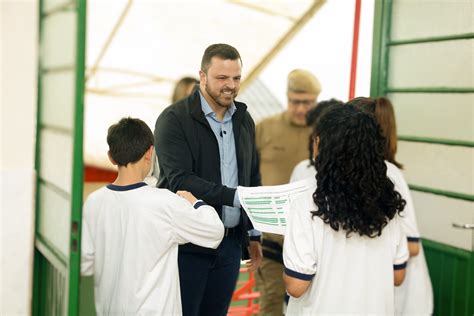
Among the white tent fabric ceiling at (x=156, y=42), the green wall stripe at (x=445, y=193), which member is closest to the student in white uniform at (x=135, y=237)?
the green wall stripe at (x=445, y=193)

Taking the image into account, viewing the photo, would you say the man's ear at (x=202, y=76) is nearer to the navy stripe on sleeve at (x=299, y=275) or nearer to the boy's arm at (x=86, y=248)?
the boy's arm at (x=86, y=248)

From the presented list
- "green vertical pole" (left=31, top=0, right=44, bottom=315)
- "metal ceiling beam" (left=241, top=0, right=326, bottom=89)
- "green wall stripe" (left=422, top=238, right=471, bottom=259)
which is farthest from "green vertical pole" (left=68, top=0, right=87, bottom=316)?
"metal ceiling beam" (left=241, top=0, right=326, bottom=89)

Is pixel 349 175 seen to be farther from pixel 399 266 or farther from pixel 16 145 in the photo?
pixel 16 145

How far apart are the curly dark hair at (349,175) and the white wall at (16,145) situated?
8.81 ft

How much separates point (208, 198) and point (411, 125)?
54.7 inches

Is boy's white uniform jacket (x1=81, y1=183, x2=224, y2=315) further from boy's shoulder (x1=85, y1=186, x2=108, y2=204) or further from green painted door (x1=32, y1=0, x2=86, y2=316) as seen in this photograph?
green painted door (x1=32, y1=0, x2=86, y2=316)

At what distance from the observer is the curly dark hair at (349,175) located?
1.84 meters

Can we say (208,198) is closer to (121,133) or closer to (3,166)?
(121,133)

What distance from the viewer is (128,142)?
2.15 m

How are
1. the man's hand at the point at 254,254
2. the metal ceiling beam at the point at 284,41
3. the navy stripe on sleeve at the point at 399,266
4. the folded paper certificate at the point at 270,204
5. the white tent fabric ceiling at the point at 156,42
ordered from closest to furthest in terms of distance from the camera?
the navy stripe on sleeve at the point at 399,266 < the folded paper certificate at the point at 270,204 < the man's hand at the point at 254,254 < the metal ceiling beam at the point at 284,41 < the white tent fabric ceiling at the point at 156,42

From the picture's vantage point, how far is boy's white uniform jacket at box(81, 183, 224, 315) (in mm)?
2061

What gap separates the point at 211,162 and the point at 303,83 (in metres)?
1.26

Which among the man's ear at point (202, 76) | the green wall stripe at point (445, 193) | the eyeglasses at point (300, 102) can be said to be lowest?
the green wall stripe at point (445, 193)

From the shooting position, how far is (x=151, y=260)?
208 cm
